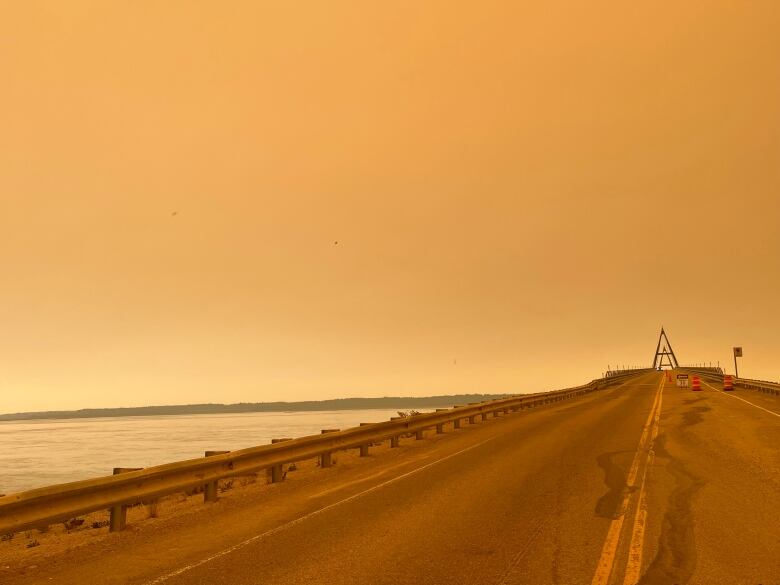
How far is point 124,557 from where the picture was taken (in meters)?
6.76

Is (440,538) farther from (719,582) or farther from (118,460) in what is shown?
(118,460)

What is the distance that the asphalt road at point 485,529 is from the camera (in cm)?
574

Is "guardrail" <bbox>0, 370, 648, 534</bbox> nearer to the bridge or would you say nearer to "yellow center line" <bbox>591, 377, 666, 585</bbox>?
the bridge

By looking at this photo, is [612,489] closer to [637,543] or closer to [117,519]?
[637,543]

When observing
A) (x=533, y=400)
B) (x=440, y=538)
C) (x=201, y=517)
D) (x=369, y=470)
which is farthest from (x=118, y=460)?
(x=440, y=538)

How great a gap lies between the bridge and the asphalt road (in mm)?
25

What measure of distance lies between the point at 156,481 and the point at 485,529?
4.64 meters

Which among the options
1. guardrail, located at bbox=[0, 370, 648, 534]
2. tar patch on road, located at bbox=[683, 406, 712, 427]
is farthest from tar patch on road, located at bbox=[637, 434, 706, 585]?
tar patch on road, located at bbox=[683, 406, 712, 427]

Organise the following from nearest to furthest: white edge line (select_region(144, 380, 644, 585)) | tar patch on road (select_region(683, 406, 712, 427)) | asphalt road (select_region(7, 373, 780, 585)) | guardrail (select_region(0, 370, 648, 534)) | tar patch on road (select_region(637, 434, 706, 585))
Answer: tar patch on road (select_region(637, 434, 706, 585)) < asphalt road (select_region(7, 373, 780, 585)) < white edge line (select_region(144, 380, 644, 585)) < guardrail (select_region(0, 370, 648, 534)) < tar patch on road (select_region(683, 406, 712, 427))

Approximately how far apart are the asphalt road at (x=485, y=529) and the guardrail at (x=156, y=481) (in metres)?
0.43

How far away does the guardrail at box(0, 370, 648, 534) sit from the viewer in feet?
22.1

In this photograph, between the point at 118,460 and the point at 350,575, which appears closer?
the point at 350,575

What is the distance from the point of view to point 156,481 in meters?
8.66

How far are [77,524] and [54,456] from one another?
47725 millimetres
